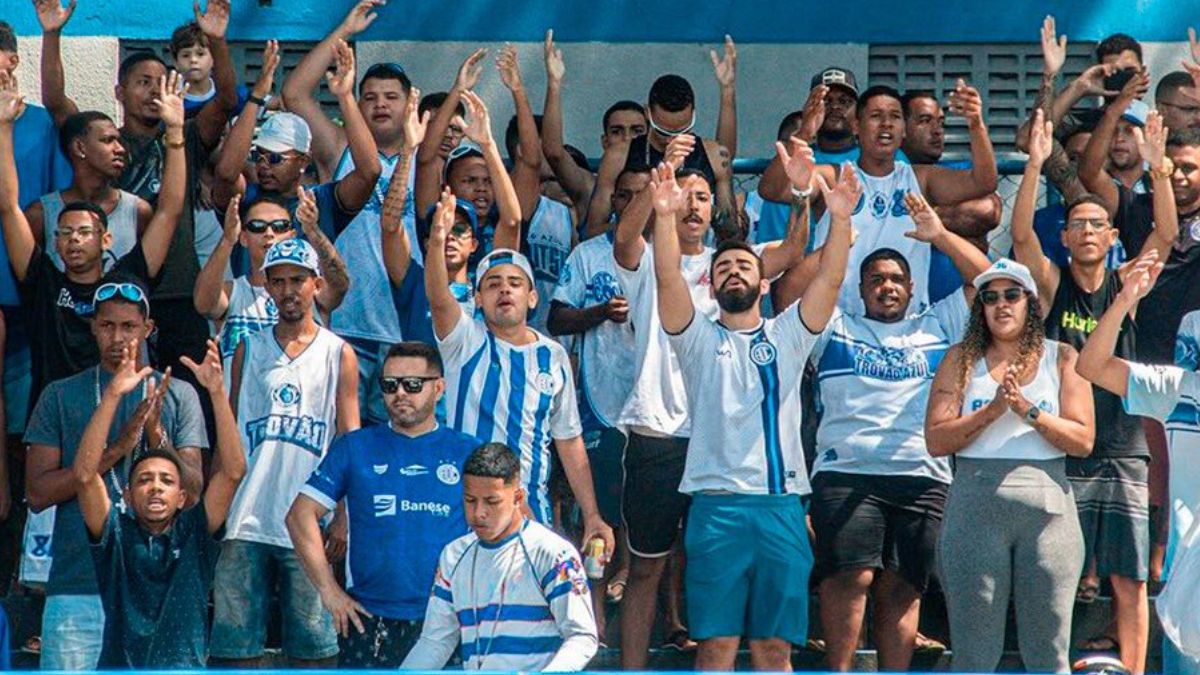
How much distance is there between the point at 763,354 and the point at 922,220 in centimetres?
111

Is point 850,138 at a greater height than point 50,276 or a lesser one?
greater

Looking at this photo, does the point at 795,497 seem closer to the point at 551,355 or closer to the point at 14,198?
the point at 551,355

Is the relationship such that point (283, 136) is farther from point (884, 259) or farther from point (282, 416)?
point (884, 259)

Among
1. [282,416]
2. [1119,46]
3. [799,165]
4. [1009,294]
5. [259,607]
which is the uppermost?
[1119,46]

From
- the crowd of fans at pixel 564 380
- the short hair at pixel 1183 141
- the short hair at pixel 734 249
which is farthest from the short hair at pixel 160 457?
the short hair at pixel 1183 141

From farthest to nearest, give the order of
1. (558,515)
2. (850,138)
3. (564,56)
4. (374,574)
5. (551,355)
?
(564,56), (850,138), (558,515), (551,355), (374,574)

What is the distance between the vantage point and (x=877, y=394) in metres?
10.1

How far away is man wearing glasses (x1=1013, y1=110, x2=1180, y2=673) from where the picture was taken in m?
9.97

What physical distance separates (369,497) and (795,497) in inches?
72.3

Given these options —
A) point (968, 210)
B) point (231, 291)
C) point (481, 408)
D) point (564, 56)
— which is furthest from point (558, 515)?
point (564, 56)

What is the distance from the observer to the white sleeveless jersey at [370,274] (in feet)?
35.4

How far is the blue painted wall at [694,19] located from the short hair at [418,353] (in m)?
4.53

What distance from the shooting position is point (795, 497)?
972 cm

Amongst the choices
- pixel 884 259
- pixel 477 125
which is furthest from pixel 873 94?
pixel 477 125
